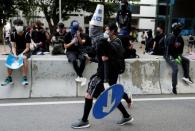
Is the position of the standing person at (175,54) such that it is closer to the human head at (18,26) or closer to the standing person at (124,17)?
the standing person at (124,17)

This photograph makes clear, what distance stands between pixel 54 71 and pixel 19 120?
8.21 ft

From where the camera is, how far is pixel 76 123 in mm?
6535

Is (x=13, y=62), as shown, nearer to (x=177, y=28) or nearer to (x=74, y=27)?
(x=74, y=27)

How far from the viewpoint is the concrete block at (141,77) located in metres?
9.61

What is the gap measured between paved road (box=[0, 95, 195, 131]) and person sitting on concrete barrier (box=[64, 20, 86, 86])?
68cm

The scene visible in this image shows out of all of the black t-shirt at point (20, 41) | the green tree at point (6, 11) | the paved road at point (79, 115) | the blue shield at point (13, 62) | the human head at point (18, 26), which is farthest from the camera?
the green tree at point (6, 11)

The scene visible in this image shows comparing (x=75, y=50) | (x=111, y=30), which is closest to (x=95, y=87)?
(x=111, y=30)

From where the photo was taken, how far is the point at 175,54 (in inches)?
390

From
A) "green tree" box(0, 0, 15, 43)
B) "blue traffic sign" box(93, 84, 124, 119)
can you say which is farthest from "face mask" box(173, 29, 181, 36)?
"green tree" box(0, 0, 15, 43)

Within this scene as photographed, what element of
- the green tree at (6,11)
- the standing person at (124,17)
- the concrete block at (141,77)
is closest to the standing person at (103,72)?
the concrete block at (141,77)

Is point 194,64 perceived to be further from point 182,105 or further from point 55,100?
point 55,100

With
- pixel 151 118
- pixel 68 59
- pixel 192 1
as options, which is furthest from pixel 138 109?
pixel 192 1

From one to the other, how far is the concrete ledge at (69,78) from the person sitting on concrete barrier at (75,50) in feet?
0.56

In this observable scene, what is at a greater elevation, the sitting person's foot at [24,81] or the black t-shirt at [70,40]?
the black t-shirt at [70,40]
